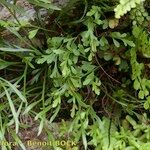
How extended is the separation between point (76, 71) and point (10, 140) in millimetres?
553

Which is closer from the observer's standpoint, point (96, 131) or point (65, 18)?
point (96, 131)

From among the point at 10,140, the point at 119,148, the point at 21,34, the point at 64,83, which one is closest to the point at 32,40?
the point at 21,34

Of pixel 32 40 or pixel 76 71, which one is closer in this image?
pixel 76 71

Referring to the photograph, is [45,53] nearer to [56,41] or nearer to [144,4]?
[56,41]

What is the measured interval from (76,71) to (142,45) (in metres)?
0.38

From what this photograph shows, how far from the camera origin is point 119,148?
1.77 meters

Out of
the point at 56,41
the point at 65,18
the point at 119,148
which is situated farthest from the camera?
the point at 65,18

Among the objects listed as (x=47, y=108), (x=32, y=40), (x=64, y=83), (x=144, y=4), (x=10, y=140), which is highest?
(x=144, y=4)

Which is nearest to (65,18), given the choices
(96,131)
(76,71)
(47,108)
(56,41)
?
(56,41)

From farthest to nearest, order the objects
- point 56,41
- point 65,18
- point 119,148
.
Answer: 1. point 65,18
2. point 56,41
3. point 119,148

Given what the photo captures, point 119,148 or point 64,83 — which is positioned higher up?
point 64,83

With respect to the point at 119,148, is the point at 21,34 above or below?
above

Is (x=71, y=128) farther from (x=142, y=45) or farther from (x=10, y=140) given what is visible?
(x=142, y=45)

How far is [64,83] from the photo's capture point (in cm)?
187
